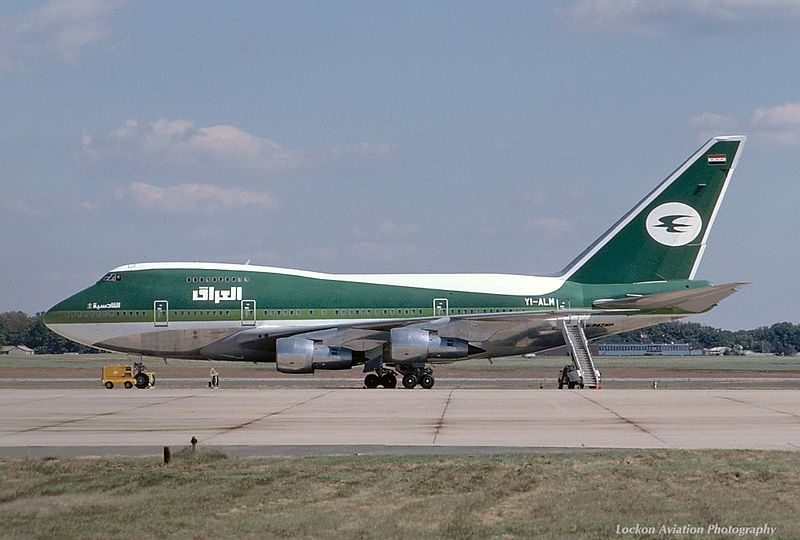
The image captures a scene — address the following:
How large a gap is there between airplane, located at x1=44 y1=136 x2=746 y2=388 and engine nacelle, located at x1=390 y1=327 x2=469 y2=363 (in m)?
0.95

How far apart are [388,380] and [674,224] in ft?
39.3

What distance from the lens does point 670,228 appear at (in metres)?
39.8

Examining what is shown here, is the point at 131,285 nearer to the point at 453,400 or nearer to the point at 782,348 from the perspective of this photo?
the point at 453,400

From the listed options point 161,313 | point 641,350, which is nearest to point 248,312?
point 161,313

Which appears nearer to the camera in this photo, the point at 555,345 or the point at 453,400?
the point at 453,400

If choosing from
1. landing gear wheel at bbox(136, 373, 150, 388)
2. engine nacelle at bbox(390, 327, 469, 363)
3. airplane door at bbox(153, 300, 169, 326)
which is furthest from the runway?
landing gear wheel at bbox(136, 373, 150, 388)

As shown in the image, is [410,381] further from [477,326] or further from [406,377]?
[477,326]

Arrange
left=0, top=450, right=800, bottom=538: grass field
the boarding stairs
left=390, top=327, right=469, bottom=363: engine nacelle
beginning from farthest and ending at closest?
the boarding stairs
left=390, top=327, right=469, bottom=363: engine nacelle
left=0, top=450, right=800, bottom=538: grass field

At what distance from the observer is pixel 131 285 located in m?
39.8

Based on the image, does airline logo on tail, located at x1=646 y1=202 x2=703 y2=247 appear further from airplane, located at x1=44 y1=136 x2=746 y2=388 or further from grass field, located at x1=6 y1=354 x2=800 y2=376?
grass field, located at x1=6 y1=354 x2=800 y2=376

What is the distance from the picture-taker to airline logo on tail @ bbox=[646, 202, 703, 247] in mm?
39688

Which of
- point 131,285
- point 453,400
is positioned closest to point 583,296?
point 453,400

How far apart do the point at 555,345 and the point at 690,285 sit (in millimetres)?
5345

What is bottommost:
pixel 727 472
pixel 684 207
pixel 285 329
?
pixel 727 472
